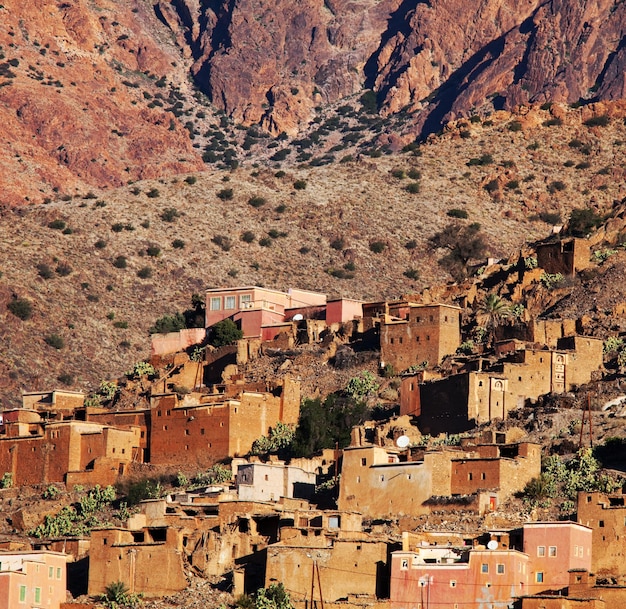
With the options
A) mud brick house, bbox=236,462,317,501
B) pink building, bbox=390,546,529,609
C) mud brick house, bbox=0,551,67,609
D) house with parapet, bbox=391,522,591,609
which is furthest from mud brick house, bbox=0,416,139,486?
house with parapet, bbox=391,522,591,609

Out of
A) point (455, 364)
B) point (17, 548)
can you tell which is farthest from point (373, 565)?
point (455, 364)

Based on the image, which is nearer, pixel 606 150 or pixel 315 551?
pixel 315 551

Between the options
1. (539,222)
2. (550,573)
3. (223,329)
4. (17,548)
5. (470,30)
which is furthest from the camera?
(470,30)

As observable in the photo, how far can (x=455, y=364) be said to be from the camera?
7469 cm

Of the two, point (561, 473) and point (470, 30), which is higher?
point (470, 30)

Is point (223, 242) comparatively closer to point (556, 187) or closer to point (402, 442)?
point (556, 187)

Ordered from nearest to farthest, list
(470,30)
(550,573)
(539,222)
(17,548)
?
(550,573) → (17,548) → (539,222) → (470,30)

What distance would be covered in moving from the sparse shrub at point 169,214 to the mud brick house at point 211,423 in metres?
40.7

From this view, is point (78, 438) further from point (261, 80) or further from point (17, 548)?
point (261, 80)

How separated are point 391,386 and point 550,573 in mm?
22744

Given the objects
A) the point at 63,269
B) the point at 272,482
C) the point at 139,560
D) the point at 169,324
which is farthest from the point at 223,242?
the point at 139,560

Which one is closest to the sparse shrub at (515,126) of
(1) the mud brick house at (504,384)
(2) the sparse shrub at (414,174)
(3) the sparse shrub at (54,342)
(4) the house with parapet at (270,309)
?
(2) the sparse shrub at (414,174)

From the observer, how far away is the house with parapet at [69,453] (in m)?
72.9

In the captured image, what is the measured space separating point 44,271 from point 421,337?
30655 mm
